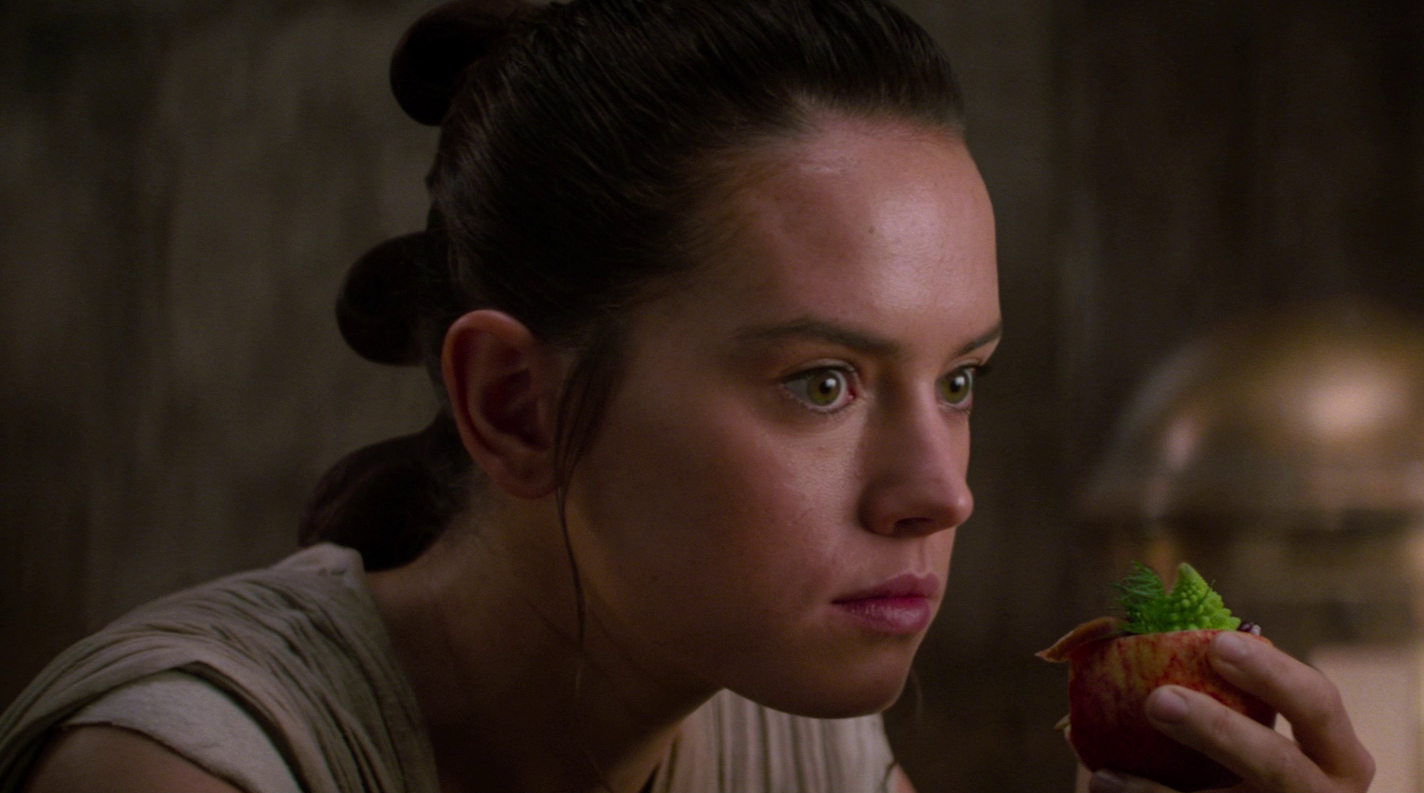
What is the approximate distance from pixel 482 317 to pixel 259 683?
248mm

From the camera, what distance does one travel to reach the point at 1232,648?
1.96ft

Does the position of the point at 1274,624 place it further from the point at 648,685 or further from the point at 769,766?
the point at 648,685

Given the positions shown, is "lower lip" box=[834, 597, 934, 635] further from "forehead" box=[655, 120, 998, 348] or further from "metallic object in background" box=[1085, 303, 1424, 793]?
"metallic object in background" box=[1085, 303, 1424, 793]

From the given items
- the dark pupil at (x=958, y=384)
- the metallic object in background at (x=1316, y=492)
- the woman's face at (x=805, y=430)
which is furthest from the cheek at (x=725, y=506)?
the metallic object in background at (x=1316, y=492)

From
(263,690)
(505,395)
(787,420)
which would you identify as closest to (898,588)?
(787,420)

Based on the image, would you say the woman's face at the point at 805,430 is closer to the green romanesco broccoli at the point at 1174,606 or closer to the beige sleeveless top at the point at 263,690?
the green romanesco broccoli at the point at 1174,606

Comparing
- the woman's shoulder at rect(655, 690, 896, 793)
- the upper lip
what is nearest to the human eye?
the upper lip

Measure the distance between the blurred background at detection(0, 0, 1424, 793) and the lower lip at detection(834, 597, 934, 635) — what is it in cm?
56

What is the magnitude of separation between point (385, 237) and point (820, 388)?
2.22 ft

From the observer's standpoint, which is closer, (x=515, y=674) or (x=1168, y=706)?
(x=1168, y=706)

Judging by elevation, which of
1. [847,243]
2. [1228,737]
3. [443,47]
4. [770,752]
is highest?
[443,47]

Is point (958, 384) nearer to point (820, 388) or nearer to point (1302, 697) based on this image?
point (820, 388)

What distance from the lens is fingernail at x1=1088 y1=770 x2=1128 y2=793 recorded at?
2.04 ft

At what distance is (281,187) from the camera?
3.84ft
